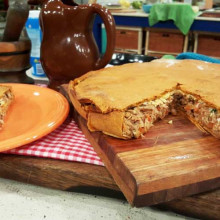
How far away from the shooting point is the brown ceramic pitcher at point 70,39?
0.90m

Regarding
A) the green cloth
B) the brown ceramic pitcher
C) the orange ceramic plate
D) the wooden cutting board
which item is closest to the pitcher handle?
the brown ceramic pitcher

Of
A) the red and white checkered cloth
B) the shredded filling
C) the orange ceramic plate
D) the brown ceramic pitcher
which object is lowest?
the red and white checkered cloth

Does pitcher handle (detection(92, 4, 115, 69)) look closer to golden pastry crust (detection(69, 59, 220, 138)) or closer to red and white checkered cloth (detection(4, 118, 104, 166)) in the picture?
golden pastry crust (detection(69, 59, 220, 138))

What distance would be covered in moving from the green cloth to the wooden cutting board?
119 inches

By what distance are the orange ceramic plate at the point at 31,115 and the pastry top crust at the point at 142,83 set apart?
8 centimetres

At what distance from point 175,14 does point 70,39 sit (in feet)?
9.61

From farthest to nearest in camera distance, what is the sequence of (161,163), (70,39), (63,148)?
(70,39), (63,148), (161,163)

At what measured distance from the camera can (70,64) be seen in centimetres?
96

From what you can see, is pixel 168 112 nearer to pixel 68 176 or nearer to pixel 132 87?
pixel 132 87

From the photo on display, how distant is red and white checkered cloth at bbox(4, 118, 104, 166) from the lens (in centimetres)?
68

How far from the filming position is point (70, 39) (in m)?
0.94

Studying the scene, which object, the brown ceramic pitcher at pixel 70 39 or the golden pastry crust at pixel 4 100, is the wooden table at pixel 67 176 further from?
the brown ceramic pitcher at pixel 70 39

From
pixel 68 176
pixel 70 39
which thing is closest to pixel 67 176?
pixel 68 176

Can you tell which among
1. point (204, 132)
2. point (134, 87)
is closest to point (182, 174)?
point (204, 132)
